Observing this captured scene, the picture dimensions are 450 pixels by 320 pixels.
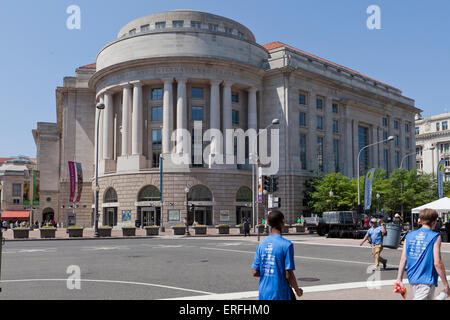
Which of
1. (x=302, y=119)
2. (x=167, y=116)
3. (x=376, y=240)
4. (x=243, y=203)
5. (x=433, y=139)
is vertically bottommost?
(x=376, y=240)

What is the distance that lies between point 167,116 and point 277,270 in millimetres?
53605

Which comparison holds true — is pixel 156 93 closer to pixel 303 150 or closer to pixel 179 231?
pixel 303 150

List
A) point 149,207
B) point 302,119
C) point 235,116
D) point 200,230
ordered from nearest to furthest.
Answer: point 200,230 → point 149,207 → point 235,116 → point 302,119

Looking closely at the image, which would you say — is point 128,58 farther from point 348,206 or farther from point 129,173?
point 348,206

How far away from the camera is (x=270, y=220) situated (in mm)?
5973

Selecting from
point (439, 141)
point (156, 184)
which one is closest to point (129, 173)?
point (156, 184)

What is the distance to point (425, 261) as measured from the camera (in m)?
6.55

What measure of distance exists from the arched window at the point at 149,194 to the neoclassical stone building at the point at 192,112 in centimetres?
12

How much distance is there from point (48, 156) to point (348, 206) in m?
57.3

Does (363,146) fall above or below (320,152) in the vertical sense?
above

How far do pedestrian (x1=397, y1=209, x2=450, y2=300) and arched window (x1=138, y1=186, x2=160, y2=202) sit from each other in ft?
171

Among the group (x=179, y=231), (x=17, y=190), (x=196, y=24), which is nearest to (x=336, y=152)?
(x=196, y=24)

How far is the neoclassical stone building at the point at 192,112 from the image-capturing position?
2290 inches

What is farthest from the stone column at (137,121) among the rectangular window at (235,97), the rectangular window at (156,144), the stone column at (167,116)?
the rectangular window at (235,97)
